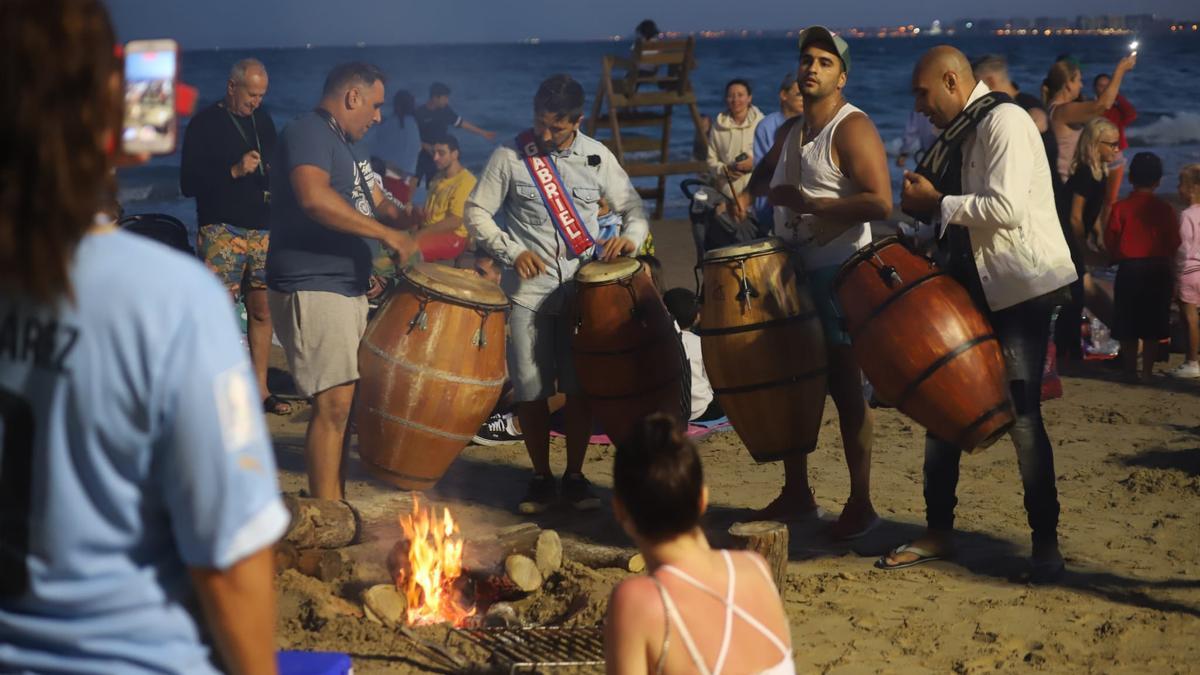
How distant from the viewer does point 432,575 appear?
5.00m

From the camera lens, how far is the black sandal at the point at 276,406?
8.18m

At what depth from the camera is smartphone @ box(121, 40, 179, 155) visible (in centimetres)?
182

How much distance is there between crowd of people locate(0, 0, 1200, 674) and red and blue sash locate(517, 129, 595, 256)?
14 millimetres

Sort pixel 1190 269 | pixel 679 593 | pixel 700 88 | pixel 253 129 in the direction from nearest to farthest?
pixel 679 593
pixel 253 129
pixel 1190 269
pixel 700 88

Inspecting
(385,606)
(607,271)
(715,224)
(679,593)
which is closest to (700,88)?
(715,224)

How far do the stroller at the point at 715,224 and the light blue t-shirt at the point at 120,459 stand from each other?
259 inches

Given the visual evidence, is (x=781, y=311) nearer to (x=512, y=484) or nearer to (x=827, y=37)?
(x=827, y=37)

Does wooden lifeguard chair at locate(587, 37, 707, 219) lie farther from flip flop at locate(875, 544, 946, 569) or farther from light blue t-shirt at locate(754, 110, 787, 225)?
flip flop at locate(875, 544, 946, 569)

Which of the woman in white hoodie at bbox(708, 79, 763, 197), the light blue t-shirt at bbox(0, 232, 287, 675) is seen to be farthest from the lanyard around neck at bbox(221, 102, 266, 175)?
the light blue t-shirt at bbox(0, 232, 287, 675)

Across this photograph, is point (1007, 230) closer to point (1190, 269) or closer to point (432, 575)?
point (432, 575)

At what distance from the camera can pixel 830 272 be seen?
18.5 feet

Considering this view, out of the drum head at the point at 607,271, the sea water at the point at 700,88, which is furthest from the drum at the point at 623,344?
the sea water at the point at 700,88

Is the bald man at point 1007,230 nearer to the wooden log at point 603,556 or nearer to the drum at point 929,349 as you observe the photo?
the drum at point 929,349

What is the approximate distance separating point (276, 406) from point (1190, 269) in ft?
19.8
